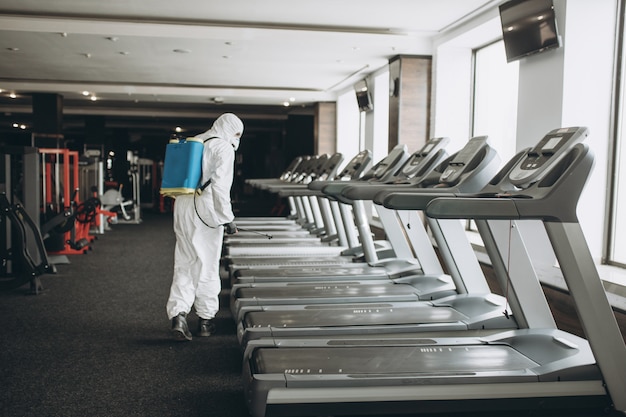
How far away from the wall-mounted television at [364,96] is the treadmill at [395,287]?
4639mm

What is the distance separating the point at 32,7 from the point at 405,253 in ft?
14.3

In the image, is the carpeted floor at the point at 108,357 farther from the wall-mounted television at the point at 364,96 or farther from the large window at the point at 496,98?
the wall-mounted television at the point at 364,96

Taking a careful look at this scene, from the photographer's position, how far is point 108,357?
3887 millimetres

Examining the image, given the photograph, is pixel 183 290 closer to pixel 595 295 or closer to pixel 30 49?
pixel 595 295

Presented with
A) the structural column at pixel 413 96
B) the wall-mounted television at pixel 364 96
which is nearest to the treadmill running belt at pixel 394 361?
the structural column at pixel 413 96

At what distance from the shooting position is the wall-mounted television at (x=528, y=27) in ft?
15.1

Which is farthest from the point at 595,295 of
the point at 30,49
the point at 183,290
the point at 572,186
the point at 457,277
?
the point at 30,49

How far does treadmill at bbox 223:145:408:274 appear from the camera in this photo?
534 cm

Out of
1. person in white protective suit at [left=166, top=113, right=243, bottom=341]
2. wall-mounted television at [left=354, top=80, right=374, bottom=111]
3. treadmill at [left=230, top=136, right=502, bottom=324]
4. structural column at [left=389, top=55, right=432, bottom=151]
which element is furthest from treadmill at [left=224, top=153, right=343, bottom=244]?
person in white protective suit at [left=166, top=113, right=243, bottom=341]

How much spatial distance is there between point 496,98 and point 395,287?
307 cm

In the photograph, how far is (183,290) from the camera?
13.8 ft

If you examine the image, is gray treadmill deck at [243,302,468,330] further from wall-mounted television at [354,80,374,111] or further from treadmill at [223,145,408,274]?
wall-mounted television at [354,80,374,111]

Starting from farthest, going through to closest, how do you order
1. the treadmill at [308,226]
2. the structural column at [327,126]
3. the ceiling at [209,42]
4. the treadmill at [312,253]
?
the structural column at [327,126] < the treadmill at [308,226] < the ceiling at [209,42] < the treadmill at [312,253]

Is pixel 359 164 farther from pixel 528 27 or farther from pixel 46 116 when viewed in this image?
pixel 46 116
